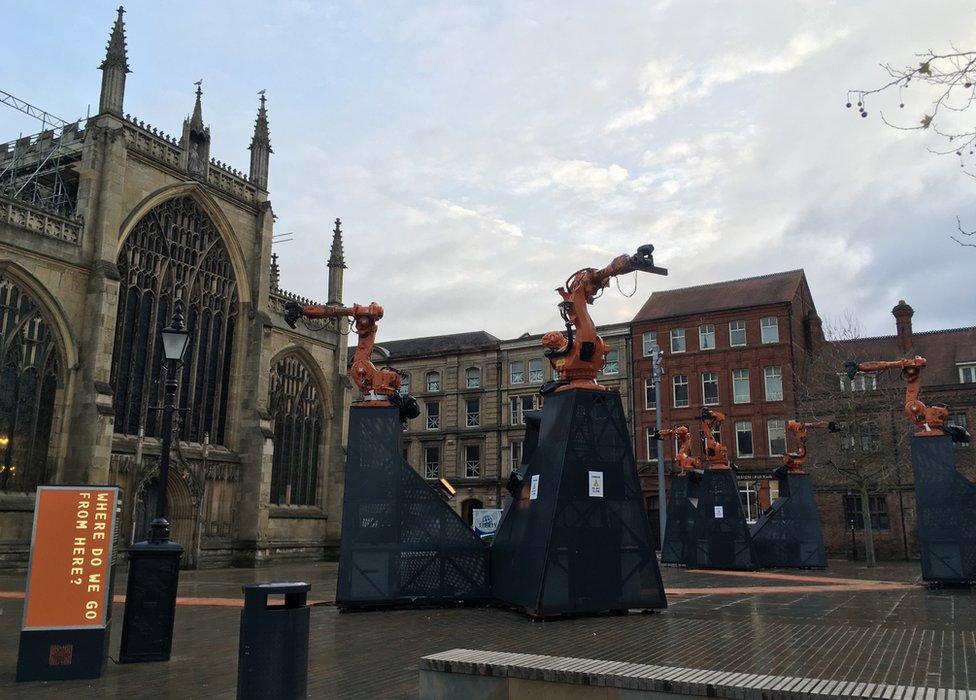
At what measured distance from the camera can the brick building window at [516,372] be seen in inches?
1966

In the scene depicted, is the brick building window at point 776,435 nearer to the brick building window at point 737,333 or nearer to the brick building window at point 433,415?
the brick building window at point 737,333

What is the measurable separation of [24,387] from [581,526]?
21054mm

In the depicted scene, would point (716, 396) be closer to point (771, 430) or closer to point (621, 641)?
point (771, 430)

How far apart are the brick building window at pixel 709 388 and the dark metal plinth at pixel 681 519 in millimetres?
18428

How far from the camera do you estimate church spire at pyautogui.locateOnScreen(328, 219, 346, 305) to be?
3794 centimetres

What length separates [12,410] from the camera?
24172mm

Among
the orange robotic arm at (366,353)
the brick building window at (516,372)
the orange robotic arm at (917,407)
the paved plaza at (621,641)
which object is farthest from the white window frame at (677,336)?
the orange robotic arm at (366,353)

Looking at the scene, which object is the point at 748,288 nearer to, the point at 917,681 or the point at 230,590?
the point at 230,590

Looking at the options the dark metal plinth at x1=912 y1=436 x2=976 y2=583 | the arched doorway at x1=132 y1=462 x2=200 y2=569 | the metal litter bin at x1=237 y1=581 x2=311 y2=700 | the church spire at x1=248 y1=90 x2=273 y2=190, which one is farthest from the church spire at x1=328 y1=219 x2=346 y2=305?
the metal litter bin at x1=237 y1=581 x2=311 y2=700

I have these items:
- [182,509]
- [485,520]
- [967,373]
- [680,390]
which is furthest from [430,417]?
[967,373]

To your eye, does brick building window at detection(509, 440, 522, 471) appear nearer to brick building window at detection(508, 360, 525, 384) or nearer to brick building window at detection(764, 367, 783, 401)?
brick building window at detection(508, 360, 525, 384)

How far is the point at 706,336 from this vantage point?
146 ft

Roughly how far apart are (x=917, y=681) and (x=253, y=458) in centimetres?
2823

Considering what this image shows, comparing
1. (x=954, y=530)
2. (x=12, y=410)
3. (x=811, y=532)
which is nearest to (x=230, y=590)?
(x=12, y=410)
